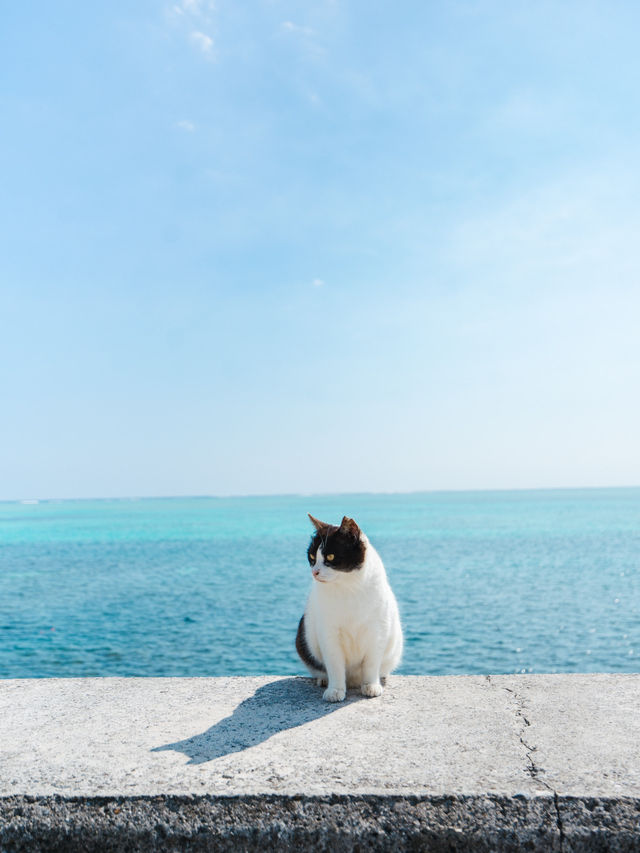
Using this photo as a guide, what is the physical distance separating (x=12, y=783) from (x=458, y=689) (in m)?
2.09

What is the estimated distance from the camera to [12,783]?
2.15 meters

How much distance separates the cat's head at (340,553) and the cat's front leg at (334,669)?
343mm

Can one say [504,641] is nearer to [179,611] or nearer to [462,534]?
[179,611]

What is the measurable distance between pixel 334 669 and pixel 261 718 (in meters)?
0.53

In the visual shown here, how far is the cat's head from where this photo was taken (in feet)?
10.8

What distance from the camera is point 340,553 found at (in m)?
3.29

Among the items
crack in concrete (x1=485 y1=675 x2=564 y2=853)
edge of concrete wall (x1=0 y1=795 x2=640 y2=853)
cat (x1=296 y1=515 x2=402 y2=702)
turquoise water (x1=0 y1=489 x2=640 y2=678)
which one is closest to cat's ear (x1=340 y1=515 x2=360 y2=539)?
cat (x1=296 y1=515 x2=402 y2=702)

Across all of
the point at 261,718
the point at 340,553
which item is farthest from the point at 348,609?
the point at 261,718

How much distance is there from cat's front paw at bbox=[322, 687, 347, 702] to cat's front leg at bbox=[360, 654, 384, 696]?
0.14 m

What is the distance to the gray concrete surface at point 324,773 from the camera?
1.94 meters

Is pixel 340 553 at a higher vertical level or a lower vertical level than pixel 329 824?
higher

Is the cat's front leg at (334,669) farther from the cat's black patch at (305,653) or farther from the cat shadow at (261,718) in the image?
the cat's black patch at (305,653)

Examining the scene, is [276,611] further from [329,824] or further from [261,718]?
[329,824]

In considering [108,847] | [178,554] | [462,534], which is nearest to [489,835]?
[108,847]
